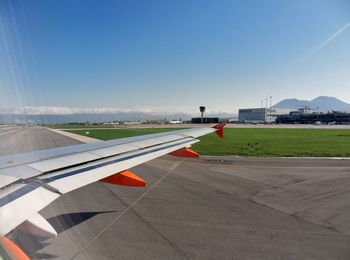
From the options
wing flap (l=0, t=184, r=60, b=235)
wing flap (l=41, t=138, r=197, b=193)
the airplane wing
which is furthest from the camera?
wing flap (l=41, t=138, r=197, b=193)

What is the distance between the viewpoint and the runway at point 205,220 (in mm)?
4590

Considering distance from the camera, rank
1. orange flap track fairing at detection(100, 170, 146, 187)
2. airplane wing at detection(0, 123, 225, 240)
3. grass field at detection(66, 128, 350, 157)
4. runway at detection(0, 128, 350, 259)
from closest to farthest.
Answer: airplane wing at detection(0, 123, 225, 240) < runway at detection(0, 128, 350, 259) < orange flap track fairing at detection(100, 170, 146, 187) < grass field at detection(66, 128, 350, 157)

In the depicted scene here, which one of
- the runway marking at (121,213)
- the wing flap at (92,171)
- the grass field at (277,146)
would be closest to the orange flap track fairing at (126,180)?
the wing flap at (92,171)

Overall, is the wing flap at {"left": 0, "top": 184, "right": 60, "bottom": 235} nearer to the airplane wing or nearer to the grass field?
the airplane wing

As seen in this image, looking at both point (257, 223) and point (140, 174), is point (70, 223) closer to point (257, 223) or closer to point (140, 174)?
point (257, 223)

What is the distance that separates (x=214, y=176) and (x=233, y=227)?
5331mm

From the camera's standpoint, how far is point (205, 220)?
6086 millimetres

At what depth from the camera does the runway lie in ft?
15.1

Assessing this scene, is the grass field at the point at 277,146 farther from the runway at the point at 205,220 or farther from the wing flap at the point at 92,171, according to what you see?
the wing flap at the point at 92,171

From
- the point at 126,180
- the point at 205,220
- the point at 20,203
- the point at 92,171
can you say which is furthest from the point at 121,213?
the point at 20,203

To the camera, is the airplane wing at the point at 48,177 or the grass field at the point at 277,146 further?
the grass field at the point at 277,146

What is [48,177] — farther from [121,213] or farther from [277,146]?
[277,146]

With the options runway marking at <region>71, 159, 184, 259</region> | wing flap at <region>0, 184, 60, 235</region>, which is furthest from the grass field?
wing flap at <region>0, 184, 60, 235</region>

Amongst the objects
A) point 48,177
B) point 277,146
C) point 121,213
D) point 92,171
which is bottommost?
point 277,146
